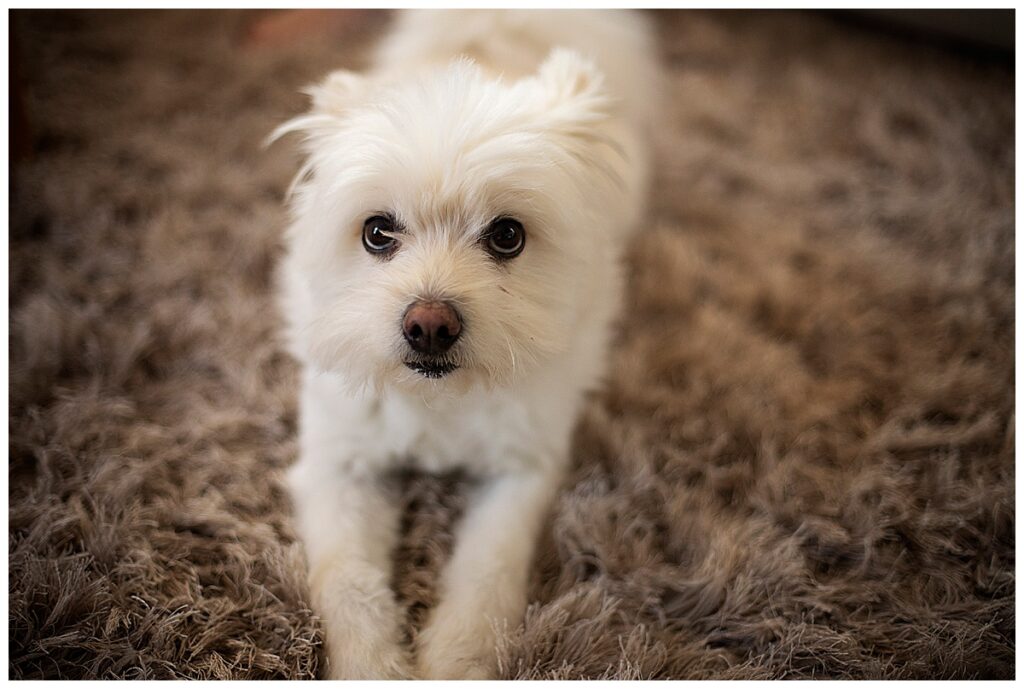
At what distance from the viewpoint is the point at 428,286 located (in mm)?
1193

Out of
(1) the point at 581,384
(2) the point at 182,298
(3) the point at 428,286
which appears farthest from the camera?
(2) the point at 182,298

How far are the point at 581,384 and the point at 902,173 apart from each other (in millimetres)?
1678

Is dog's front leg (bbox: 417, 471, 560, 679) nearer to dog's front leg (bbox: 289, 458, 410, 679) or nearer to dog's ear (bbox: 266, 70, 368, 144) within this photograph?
dog's front leg (bbox: 289, 458, 410, 679)

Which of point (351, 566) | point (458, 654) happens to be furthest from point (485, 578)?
point (351, 566)

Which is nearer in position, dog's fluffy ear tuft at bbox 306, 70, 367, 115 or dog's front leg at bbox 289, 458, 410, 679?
dog's front leg at bbox 289, 458, 410, 679

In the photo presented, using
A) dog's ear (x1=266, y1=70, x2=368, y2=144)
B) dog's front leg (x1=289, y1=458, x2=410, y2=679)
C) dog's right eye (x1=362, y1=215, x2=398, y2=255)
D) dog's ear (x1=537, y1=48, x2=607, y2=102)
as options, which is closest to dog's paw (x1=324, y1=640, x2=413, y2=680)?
dog's front leg (x1=289, y1=458, x2=410, y2=679)

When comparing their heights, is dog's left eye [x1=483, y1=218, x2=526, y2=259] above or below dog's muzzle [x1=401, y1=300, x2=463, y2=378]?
above

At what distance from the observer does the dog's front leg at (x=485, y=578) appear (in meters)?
1.25

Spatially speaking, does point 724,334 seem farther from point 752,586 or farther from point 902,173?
point 902,173

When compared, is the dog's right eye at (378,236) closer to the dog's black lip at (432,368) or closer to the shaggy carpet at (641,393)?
A: the dog's black lip at (432,368)

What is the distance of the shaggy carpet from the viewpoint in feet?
4.26

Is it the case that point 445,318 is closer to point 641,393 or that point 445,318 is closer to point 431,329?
point 431,329

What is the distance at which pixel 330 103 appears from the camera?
52.4 inches

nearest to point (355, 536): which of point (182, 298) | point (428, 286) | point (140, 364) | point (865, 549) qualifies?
point (428, 286)
